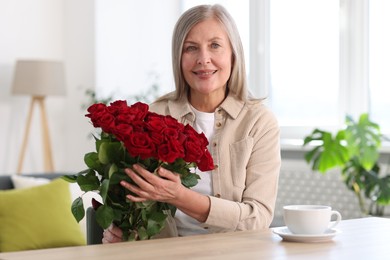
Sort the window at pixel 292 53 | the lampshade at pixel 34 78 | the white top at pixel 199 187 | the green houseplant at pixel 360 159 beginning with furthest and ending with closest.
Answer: the lampshade at pixel 34 78
the window at pixel 292 53
the green houseplant at pixel 360 159
the white top at pixel 199 187

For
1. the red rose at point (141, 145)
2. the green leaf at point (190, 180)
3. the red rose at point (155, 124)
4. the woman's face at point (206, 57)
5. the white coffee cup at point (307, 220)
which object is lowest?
the white coffee cup at point (307, 220)

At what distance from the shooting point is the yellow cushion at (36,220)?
13.5ft

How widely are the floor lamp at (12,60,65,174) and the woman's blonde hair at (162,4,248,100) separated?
395cm

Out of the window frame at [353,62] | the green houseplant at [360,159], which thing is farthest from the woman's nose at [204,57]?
the window frame at [353,62]

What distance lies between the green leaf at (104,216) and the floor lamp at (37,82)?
455 cm

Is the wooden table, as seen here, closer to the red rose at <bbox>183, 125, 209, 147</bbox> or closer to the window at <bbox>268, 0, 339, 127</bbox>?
the red rose at <bbox>183, 125, 209, 147</bbox>

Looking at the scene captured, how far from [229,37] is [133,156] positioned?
0.84 m

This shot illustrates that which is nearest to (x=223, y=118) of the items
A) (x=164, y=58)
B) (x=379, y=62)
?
(x=379, y=62)

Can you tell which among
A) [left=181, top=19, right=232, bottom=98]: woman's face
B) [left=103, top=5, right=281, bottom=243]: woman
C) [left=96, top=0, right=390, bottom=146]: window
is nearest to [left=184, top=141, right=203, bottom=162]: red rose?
[left=103, top=5, right=281, bottom=243]: woman

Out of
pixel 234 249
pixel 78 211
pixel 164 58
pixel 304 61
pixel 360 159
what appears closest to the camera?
pixel 234 249

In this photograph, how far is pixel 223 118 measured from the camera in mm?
2600

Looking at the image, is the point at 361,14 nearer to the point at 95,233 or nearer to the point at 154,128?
the point at 95,233

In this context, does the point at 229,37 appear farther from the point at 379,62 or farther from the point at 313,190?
the point at 313,190

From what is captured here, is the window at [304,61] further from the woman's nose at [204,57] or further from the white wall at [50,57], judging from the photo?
the woman's nose at [204,57]
